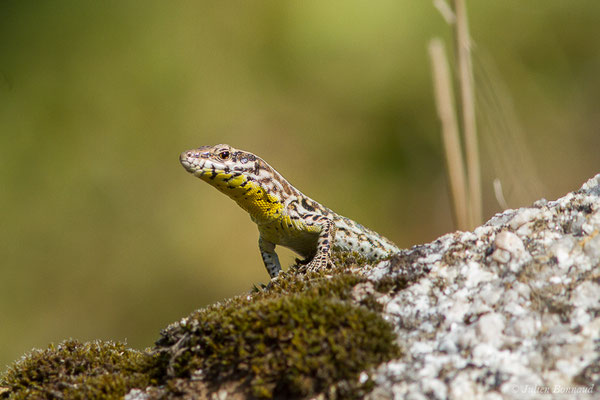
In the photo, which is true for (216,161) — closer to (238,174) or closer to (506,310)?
(238,174)

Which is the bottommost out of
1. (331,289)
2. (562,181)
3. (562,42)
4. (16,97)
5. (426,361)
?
(426,361)

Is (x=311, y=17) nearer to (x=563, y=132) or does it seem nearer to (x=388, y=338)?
(x=563, y=132)

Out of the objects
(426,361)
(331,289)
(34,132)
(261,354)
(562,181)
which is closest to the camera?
(426,361)

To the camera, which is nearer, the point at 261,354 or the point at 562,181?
the point at 261,354

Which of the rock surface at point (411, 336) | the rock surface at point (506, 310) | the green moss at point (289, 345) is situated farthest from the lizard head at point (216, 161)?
the rock surface at point (506, 310)

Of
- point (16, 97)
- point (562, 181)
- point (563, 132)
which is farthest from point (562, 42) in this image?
point (16, 97)

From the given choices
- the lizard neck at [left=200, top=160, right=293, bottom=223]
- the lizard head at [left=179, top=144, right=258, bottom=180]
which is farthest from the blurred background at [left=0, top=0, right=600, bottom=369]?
the lizard head at [left=179, top=144, right=258, bottom=180]

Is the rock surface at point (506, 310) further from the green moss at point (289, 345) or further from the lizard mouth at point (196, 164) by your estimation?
the lizard mouth at point (196, 164)
